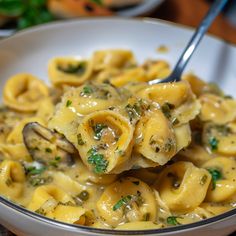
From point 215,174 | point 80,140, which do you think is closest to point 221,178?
point 215,174

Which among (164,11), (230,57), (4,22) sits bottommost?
(4,22)

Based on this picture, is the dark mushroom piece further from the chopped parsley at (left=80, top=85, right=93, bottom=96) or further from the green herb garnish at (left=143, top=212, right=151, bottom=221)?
the green herb garnish at (left=143, top=212, right=151, bottom=221)

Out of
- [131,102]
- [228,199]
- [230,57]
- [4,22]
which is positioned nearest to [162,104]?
[131,102]

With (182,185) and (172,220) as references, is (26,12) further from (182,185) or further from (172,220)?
(172,220)

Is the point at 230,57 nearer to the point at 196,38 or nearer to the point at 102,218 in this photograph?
the point at 196,38

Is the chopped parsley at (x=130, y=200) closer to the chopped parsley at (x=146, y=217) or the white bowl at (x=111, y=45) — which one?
the chopped parsley at (x=146, y=217)

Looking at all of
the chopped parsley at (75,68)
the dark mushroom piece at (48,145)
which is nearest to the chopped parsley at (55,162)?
the dark mushroom piece at (48,145)
